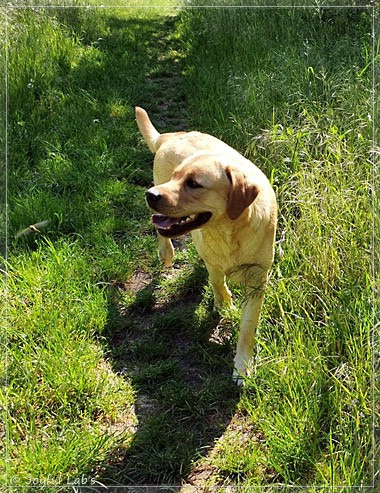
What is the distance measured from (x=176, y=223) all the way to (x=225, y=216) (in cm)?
25

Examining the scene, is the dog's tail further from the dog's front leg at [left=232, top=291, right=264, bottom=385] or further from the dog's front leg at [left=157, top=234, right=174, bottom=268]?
the dog's front leg at [left=232, top=291, right=264, bottom=385]

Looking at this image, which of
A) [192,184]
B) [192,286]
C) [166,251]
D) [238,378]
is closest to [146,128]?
[166,251]

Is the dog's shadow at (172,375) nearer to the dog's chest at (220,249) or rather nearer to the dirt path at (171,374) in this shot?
the dirt path at (171,374)

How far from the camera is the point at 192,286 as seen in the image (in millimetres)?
3676

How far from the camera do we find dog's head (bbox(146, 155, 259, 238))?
2.58 metres

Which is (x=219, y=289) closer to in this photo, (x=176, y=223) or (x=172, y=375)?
(x=172, y=375)

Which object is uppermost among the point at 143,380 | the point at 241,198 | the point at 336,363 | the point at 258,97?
the point at 241,198

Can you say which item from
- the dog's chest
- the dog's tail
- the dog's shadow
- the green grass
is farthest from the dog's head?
the dog's tail

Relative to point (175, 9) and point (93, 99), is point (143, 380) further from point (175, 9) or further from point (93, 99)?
point (175, 9)

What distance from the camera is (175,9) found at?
6.03 metres

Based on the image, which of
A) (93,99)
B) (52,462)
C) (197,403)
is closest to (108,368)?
(197,403)

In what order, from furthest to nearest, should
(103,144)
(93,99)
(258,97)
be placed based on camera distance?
(93,99) < (103,144) < (258,97)

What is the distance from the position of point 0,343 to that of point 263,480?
4.73 ft

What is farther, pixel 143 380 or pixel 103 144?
pixel 103 144
